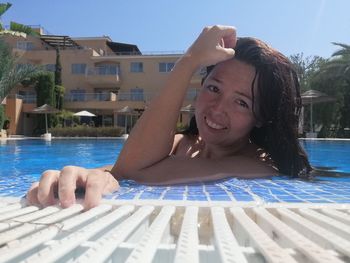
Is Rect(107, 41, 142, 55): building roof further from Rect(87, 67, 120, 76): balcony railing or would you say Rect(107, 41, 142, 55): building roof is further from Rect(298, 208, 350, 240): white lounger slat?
Rect(298, 208, 350, 240): white lounger slat

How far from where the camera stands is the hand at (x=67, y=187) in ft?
5.12

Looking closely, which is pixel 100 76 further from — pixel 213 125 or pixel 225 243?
pixel 225 243

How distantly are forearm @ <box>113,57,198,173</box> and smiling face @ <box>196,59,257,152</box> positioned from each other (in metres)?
0.21

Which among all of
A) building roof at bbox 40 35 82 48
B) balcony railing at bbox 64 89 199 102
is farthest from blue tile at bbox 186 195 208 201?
building roof at bbox 40 35 82 48

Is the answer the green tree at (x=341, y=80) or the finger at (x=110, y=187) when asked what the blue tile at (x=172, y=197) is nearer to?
the finger at (x=110, y=187)

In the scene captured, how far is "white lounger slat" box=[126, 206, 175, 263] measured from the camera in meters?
0.92

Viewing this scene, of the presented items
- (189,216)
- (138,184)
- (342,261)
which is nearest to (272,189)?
(138,184)

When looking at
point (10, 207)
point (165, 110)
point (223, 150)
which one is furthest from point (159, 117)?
point (10, 207)

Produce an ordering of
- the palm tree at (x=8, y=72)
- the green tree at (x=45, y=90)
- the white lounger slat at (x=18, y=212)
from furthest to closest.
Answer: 1. the green tree at (x=45, y=90)
2. the palm tree at (x=8, y=72)
3. the white lounger slat at (x=18, y=212)

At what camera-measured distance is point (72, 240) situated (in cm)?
105

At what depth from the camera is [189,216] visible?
1.42 m

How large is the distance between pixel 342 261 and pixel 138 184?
1.70m

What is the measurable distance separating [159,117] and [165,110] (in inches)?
2.3

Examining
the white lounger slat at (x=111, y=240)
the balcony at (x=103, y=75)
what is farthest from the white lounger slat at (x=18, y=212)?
the balcony at (x=103, y=75)
